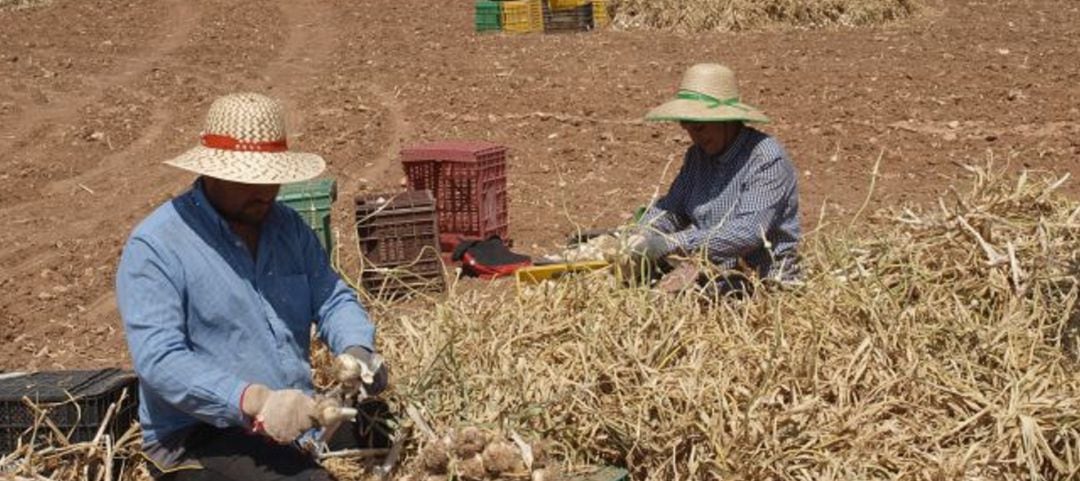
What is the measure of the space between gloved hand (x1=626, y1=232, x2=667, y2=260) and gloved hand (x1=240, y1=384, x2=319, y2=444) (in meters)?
1.87

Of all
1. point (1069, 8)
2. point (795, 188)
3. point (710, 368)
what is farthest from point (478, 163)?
point (1069, 8)

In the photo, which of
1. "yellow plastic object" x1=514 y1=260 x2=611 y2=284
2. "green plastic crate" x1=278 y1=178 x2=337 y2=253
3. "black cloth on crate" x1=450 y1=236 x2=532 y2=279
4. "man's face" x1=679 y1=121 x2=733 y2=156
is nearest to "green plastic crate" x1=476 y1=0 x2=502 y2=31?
"black cloth on crate" x1=450 y1=236 x2=532 y2=279

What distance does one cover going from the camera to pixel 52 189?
35.2 ft

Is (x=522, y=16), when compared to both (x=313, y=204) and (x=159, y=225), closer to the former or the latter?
(x=313, y=204)

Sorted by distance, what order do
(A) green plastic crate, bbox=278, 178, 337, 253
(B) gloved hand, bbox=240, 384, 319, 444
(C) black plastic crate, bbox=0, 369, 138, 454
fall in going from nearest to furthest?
(B) gloved hand, bbox=240, 384, 319, 444 → (C) black plastic crate, bbox=0, 369, 138, 454 → (A) green plastic crate, bbox=278, 178, 337, 253

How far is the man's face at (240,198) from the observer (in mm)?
4016

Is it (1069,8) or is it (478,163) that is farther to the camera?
(1069,8)

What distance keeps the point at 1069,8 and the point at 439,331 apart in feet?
59.1

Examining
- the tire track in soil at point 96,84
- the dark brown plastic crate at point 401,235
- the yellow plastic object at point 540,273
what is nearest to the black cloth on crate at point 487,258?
the dark brown plastic crate at point 401,235

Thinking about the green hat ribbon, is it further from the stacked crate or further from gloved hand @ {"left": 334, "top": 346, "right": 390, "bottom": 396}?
the stacked crate

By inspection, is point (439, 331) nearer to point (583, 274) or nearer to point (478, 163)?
point (583, 274)

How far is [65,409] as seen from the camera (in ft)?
13.8

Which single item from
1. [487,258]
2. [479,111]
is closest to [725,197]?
[487,258]

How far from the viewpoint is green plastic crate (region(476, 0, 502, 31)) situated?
19.1 meters
